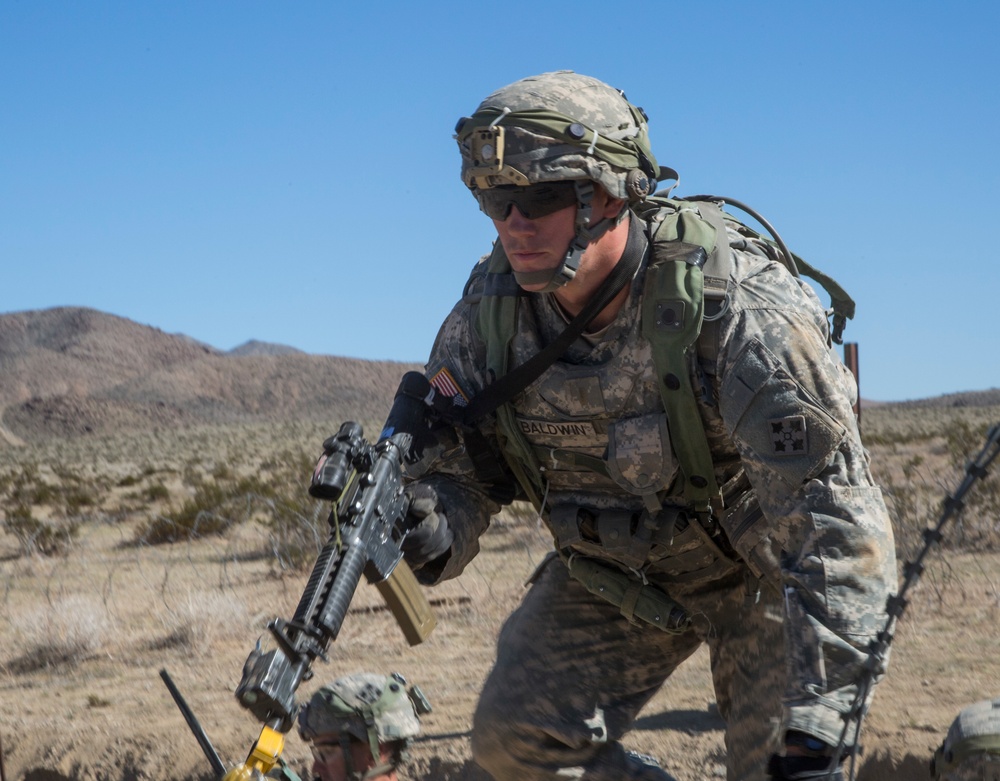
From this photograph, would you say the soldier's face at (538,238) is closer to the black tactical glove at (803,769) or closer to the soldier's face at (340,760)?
the black tactical glove at (803,769)

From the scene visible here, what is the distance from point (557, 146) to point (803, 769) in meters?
1.63

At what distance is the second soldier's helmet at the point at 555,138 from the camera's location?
3.19m

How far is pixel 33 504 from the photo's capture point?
18.2m

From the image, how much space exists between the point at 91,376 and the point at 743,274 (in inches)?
3618

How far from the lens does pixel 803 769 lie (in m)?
2.50

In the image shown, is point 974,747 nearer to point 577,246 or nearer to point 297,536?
point 577,246

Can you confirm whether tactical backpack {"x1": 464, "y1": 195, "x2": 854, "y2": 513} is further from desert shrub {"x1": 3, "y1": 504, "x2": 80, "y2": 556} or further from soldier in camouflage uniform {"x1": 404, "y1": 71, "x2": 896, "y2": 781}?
desert shrub {"x1": 3, "y1": 504, "x2": 80, "y2": 556}

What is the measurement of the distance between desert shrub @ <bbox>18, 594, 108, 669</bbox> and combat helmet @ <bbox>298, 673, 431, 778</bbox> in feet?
14.0

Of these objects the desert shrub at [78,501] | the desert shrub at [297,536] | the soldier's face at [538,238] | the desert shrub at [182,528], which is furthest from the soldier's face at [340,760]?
the desert shrub at [78,501]

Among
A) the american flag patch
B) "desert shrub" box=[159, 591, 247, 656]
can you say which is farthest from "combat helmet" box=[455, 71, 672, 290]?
"desert shrub" box=[159, 591, 247, 656]

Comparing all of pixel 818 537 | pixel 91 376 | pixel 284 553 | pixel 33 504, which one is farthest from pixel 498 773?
pixel 91 376

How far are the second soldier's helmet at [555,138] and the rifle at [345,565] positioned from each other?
2.15 feet

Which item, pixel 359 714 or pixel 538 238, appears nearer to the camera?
pixel 538 238

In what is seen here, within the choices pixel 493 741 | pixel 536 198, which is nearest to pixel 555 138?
pixel 536 198
